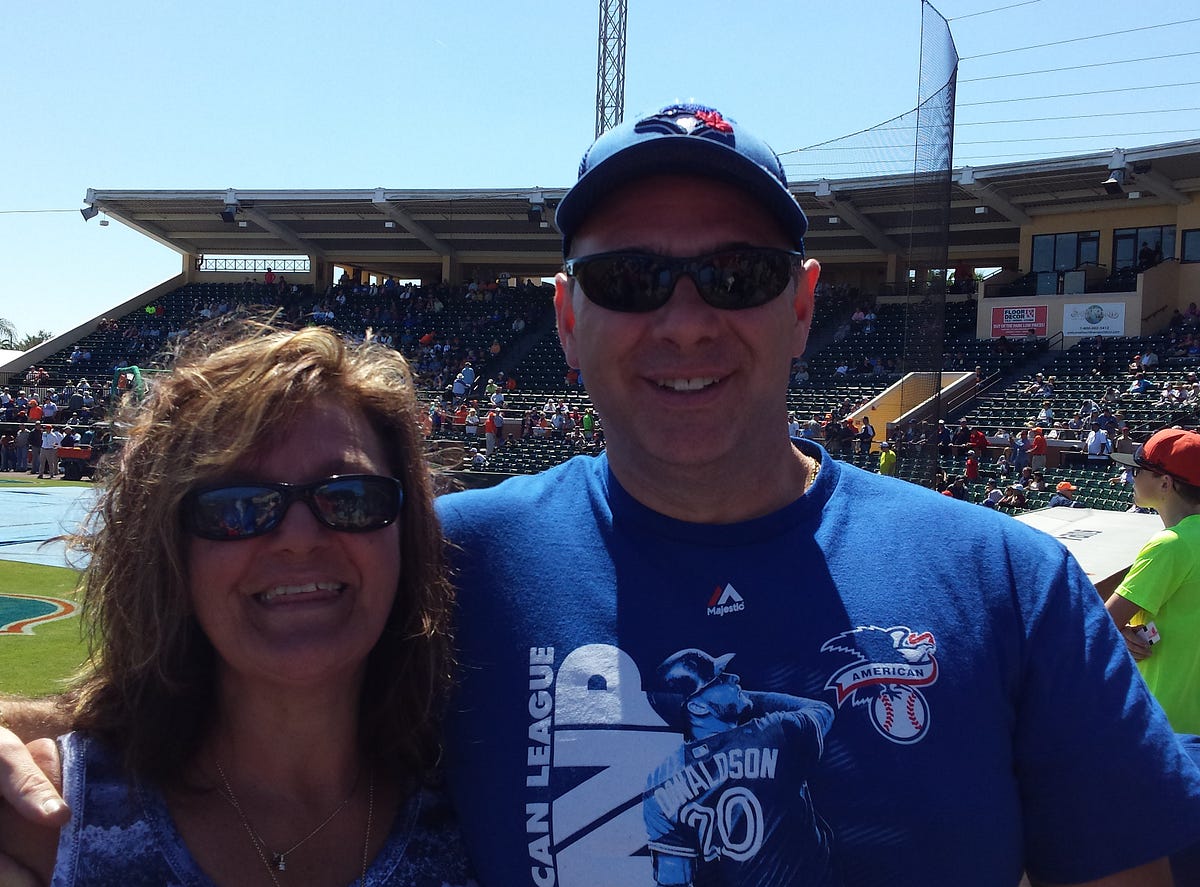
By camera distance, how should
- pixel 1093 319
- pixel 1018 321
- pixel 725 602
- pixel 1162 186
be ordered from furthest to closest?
pixel 1018 321
pixel 1162 186
pixel 1093 319
pixel 725 602

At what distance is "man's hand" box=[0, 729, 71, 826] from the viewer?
154 cm

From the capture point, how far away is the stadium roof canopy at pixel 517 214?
26453 mm

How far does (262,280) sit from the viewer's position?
4047 cm

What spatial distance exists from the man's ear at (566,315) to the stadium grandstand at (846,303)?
8332mm

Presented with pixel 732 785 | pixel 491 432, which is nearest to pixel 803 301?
pixel 732 785

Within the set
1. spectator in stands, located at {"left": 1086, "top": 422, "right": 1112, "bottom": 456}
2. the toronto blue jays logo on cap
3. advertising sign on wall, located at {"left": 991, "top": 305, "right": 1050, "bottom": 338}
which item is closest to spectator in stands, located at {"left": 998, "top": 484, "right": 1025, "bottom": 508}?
spectator in stands, located at {"left": 1086, "top": 422, "right": 1112, "bottom": 456}

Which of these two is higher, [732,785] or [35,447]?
[732,785]

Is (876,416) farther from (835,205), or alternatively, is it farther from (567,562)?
(567,562)

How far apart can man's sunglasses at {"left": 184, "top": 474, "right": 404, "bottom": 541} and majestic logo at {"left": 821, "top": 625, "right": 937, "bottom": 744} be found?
0.79m

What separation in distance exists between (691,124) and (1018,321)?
27.1m

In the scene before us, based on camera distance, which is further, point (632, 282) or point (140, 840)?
point (632, 282)

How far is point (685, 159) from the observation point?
1.72 metres

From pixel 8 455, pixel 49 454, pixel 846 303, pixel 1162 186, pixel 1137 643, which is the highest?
pixel 1162 186

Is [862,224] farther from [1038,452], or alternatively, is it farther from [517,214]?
[1038,452]
